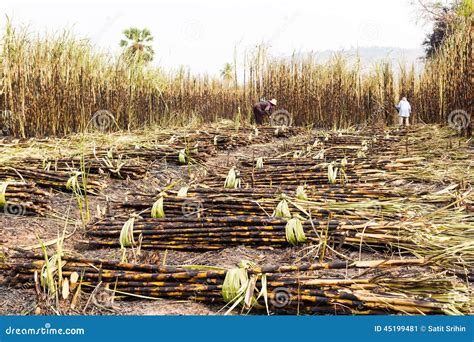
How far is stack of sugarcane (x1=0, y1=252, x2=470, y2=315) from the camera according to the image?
219 centimetres

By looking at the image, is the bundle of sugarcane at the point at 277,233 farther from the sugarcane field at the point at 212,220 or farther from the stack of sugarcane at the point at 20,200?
the stack of sugarcane at the point at 20,200

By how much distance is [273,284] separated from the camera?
7.57ft

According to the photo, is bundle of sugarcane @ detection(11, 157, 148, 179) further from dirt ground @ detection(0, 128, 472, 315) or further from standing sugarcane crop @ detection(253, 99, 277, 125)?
standing sugarcane crop @ detection(253, 99, 277, 125)

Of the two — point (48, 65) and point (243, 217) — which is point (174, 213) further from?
point (48, 65)

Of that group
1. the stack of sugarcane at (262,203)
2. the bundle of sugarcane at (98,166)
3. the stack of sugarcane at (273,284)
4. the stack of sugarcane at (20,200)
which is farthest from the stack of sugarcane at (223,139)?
the stack of sugarcane at (273,284)

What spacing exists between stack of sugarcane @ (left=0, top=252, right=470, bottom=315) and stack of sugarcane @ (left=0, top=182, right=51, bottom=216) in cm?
144

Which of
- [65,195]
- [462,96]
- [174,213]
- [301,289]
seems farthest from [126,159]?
[462,96]

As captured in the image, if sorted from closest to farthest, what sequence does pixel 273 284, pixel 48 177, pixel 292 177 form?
pixel 273 284, pixel 48 177, pixel 292 177

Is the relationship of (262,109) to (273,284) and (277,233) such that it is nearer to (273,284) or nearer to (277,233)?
(277,233)

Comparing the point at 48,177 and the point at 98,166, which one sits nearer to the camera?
the point at 48,177

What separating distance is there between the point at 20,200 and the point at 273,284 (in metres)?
2.47

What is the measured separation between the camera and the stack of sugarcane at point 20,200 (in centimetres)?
399

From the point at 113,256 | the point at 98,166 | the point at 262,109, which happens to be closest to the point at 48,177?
the point at 98,166

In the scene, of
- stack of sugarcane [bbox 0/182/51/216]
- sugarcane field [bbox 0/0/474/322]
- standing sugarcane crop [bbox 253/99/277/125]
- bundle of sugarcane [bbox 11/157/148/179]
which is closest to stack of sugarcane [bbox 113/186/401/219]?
sugarcane field [bbox 0/0/474/322]
